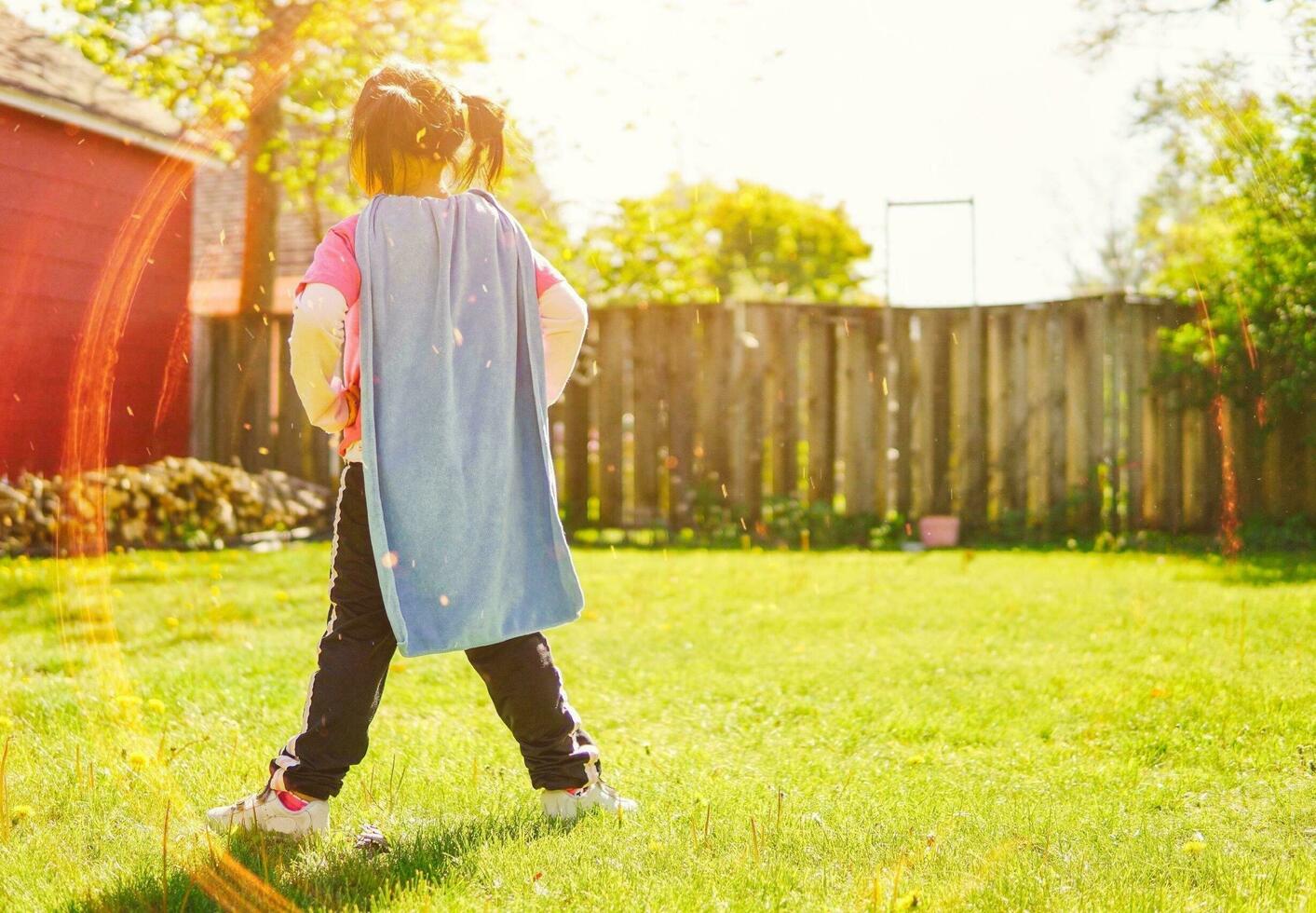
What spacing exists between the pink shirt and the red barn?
26.4 feet

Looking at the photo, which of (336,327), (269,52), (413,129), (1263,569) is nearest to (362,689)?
(336,327)

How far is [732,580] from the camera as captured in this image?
623 centimetres

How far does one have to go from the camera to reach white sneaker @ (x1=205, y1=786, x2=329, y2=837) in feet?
7.86

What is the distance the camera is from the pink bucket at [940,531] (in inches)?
332

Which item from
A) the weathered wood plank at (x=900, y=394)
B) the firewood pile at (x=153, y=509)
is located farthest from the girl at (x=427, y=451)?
the weathered wood plank at (x=900, y=394)

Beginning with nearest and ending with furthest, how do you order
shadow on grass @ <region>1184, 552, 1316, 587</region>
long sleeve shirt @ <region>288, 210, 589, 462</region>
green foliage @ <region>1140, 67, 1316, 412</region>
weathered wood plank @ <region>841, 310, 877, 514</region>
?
long sleeve shirt @ <region>288, 210, 589, 462</region> < shadow on grass @ <region>1184, 552, 1316, 587</region> < green foliage @ <region>1140, 67, 1316, 412</region> < weathered wood plank @ <region>841, 310, 877, 514</region>

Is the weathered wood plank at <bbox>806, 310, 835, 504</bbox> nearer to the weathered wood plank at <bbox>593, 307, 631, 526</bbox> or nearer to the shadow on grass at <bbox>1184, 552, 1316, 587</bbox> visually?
the weathered wood plank at <bbox>593, 307, 631, 526</bbox>

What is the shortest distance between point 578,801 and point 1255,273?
668cm

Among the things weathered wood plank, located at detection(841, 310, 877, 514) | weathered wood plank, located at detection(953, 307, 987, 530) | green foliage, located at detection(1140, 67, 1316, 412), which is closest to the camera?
green foliage, located at detection(1140, 67, 1316, 412)

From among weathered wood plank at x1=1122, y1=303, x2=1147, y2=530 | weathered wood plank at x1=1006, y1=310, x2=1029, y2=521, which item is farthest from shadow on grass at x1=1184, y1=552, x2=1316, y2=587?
weathered wood plank at x1=1006, y1=310, x2=1029, y2=521

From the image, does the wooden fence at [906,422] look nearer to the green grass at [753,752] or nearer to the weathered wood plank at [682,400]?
the weathered wood plank at [682,400]

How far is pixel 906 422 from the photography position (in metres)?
8.77

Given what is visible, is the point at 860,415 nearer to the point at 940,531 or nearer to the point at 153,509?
the point at 940,531

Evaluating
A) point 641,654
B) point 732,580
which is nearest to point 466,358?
point 641,654
